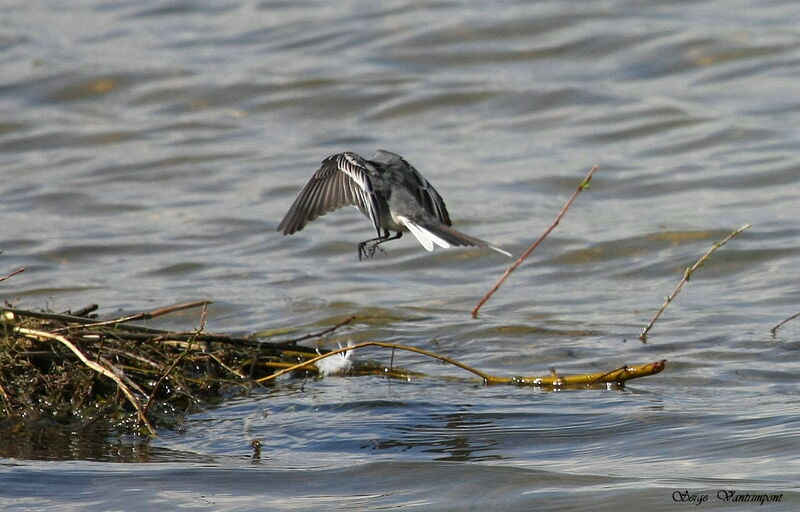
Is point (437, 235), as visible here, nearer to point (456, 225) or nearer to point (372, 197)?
point (372, 197)

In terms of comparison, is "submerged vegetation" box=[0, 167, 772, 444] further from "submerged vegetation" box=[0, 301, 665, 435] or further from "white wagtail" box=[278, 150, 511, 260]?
"white wagtail" box=[278, 150, 511, 260]

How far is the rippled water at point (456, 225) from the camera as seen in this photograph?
577cm

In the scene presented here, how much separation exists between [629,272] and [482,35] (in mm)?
8246

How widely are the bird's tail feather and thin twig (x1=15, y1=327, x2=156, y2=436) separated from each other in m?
1.85

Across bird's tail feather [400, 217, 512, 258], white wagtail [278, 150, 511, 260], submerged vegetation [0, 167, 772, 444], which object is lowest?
submerged vegetation [0, 167, 772, 444]

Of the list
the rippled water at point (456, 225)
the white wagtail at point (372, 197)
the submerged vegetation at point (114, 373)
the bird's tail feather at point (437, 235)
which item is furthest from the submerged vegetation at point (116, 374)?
the white wagtail at point (372, 197)

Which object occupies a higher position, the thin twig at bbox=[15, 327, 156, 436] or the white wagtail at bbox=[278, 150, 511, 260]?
the white wagtail at bbox=[278, 150, 511, 260]

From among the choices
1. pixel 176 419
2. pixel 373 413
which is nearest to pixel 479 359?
pixel 373 413

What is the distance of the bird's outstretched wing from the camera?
761cm

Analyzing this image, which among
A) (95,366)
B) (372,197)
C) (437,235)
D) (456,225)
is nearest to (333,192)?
(372,197)

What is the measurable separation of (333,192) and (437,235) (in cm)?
78

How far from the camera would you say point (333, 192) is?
7703mm

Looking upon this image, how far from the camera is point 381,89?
16.5 m

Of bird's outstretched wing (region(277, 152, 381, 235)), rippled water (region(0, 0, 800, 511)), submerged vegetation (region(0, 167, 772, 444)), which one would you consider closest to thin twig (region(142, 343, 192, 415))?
submerged vegetation (region(0, 167, 772, 444))
